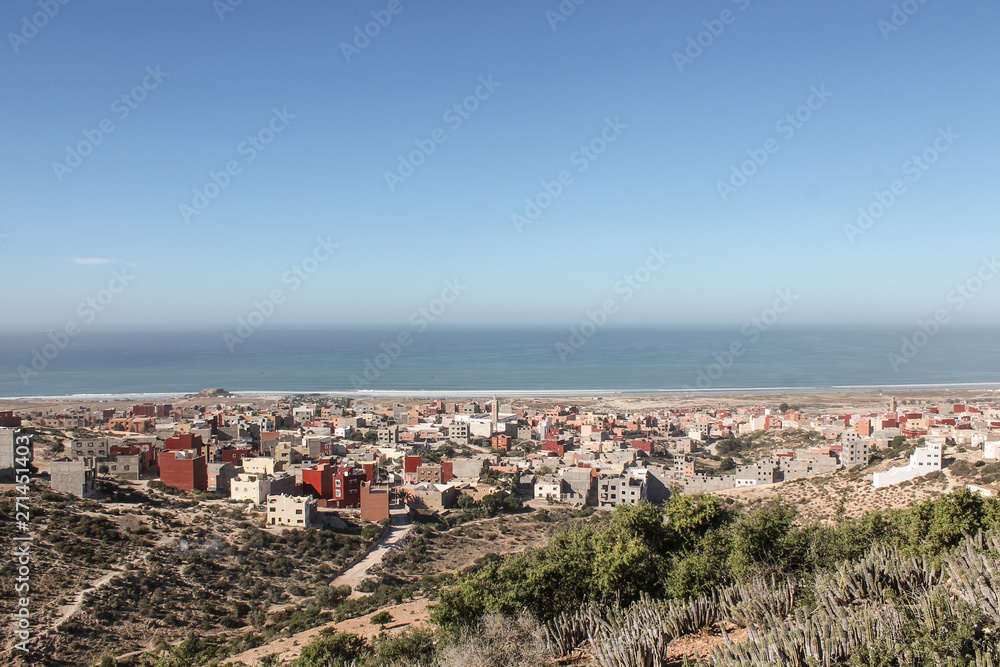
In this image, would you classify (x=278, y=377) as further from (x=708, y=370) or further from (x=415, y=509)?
(x=415, y=509)

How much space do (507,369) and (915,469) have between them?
55119mm

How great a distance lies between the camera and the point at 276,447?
23.2 metres

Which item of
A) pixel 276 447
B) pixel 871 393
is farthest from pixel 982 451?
pixel 871 393

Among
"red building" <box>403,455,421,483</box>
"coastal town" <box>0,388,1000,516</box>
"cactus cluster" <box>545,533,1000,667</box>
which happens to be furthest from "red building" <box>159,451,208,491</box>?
"cactus cluster" <box>545,533,1000,667</box>

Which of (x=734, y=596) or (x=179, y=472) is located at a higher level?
(x=734, y=596)

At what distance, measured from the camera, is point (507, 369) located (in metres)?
71.1

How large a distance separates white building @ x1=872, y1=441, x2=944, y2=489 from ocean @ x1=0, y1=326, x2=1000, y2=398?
35.3 m

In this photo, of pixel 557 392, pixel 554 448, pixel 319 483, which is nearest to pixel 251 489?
pixel 319 483

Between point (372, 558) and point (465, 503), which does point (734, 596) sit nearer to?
point (372, 558)

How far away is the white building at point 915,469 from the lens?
1678cm

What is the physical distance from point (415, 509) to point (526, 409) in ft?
81.0

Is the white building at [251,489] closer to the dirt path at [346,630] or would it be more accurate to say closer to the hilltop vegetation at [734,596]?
the dirt path at [346,630]

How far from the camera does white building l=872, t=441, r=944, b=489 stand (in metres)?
16.8

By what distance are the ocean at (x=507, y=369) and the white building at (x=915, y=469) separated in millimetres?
35326
